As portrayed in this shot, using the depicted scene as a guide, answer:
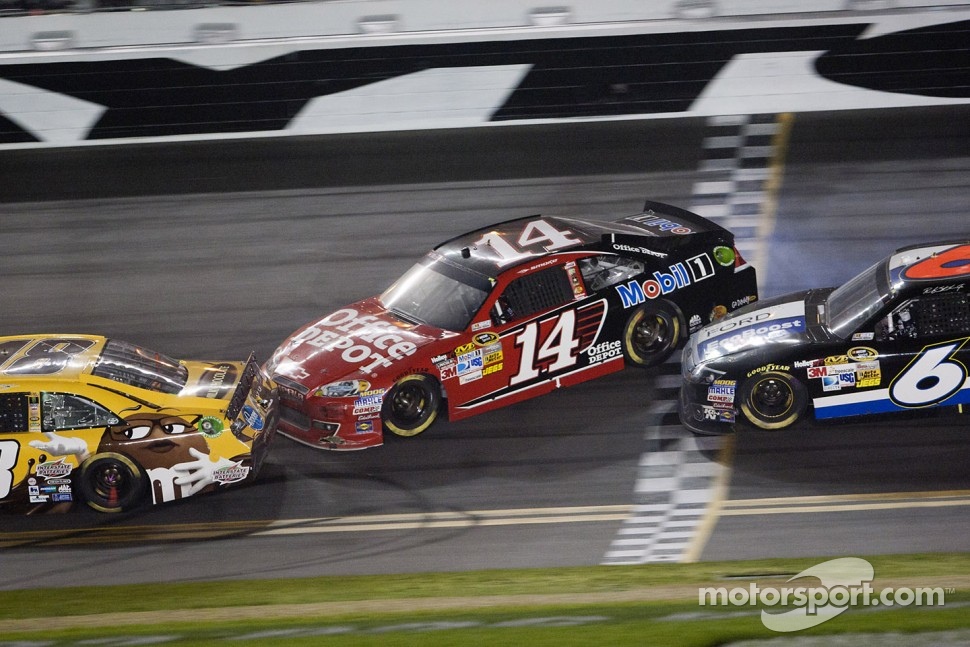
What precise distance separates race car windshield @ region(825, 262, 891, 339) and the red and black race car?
4.43 ft

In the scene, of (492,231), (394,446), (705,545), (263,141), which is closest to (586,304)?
(492,231)

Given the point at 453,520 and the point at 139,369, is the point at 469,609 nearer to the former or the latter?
the point at 453,520

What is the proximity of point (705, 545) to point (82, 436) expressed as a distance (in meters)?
4.72

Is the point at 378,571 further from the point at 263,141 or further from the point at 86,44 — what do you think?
the point at 86,44

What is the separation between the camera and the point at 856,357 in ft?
29.4

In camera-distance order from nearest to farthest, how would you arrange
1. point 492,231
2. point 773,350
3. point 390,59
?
point 773,350 < point 492,231 < point 390,59

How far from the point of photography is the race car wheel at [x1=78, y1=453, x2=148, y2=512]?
8.57 meters

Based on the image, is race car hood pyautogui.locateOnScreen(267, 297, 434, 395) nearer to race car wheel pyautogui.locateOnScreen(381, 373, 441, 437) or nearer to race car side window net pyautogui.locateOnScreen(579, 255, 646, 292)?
race car wheel pyautogui.locateOnScreen(381, 373, 441, 437)

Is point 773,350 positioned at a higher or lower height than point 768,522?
higher

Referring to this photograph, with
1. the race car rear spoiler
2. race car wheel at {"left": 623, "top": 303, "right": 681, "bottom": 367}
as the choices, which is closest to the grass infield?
race car wheel at {"left": 623, "top": 303, "right": 681, "bottom": 367}

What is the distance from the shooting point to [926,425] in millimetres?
9383

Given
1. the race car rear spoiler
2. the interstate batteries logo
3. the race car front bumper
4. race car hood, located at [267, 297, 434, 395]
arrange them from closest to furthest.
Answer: the interstate batteries logo < the race car front bumper < race car hood, located at [267, 297, 434, 395] < the race car rear spoiler

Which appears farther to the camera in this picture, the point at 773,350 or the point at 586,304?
the point at 586,304

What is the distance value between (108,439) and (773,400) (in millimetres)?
5258
